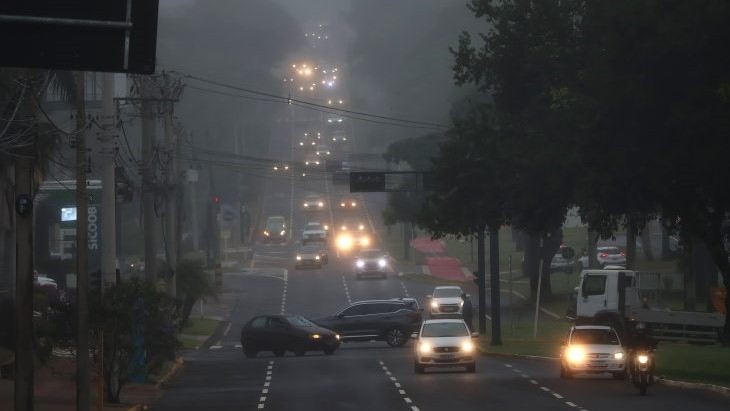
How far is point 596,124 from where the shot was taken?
3262 centimetres

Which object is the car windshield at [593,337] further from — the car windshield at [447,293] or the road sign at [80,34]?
the car windshield at [447,293]

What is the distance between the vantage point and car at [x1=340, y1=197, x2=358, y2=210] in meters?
132

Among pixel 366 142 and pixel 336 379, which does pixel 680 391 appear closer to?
pixel 336 379

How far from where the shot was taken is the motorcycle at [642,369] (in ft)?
92.7

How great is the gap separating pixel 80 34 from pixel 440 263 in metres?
84.8

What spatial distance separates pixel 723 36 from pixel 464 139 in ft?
48.4

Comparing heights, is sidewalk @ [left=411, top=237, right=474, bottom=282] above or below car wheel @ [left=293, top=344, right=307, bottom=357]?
above

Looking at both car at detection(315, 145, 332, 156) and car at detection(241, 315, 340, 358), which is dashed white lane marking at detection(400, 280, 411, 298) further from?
car at detection(315, 145, 332, 156)

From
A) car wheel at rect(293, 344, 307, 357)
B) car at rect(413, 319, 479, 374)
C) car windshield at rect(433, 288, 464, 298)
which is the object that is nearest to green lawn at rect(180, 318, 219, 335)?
car windshield at rect(433, 288, 464, 298)

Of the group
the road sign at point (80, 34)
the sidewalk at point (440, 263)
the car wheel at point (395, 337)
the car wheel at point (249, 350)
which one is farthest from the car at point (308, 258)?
A: the road sign at point (80, 34)

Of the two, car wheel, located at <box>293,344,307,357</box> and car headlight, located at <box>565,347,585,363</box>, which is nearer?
car headlight, located at <box>565,347,585,363</box>

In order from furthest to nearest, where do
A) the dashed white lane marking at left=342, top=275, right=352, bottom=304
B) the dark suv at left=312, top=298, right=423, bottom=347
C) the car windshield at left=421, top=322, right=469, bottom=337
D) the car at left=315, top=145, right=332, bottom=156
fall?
the car at left=315, top=145, right=332, bottom=156, the dashed white lane marking at left=342, top=275, right=352, bottom=304, the dark suv at left=312, top=298, right=423, bottom=347, the car windshield at left=421, top=322, right=469, bottom=337

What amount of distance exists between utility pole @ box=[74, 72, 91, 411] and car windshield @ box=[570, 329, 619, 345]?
13208 millimetres

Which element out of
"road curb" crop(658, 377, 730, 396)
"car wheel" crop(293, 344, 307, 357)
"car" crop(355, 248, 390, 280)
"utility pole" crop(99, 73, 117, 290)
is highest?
"utility pole" crop(99, 73, 117, 290)
